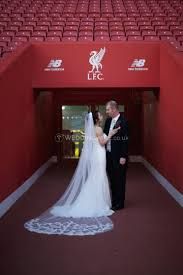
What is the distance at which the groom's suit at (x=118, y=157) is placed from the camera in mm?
5809

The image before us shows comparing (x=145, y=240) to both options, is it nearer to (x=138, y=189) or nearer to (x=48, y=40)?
(x=138, y=189)

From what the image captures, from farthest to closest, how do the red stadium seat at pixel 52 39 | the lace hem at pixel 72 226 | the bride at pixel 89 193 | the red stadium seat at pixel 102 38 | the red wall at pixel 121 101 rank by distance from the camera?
the red wall at pixel 121 101, the red stadium seat at pixel 102 38, the red stadium seat at pixel 52 39, the bride at pixel 89 193, the lace hem at pixel 72 226

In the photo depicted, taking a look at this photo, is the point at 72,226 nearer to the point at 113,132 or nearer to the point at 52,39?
the point at 113,132

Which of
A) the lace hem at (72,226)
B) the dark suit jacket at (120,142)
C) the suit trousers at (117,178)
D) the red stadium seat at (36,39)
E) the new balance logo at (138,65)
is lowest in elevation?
the lace hem at (72,226)

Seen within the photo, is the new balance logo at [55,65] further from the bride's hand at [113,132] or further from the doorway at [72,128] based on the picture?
the doorway at [72,128]

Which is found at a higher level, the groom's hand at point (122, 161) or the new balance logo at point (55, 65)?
the new balance logo at point (55, 65)

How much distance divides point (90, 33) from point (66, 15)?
242cm

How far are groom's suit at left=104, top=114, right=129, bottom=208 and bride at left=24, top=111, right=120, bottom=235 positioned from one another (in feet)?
0.35

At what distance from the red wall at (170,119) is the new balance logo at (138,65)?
396mm

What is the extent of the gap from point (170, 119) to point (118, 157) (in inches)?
71.4

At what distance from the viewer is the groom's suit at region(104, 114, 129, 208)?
229 inches

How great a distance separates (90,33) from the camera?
979 centimetres

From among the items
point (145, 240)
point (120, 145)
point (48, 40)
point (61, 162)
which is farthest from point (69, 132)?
point (145, 240)

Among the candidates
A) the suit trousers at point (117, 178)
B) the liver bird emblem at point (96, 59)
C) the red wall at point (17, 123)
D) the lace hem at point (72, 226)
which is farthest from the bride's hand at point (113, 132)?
the liver bird emblem at point (96, 59)
